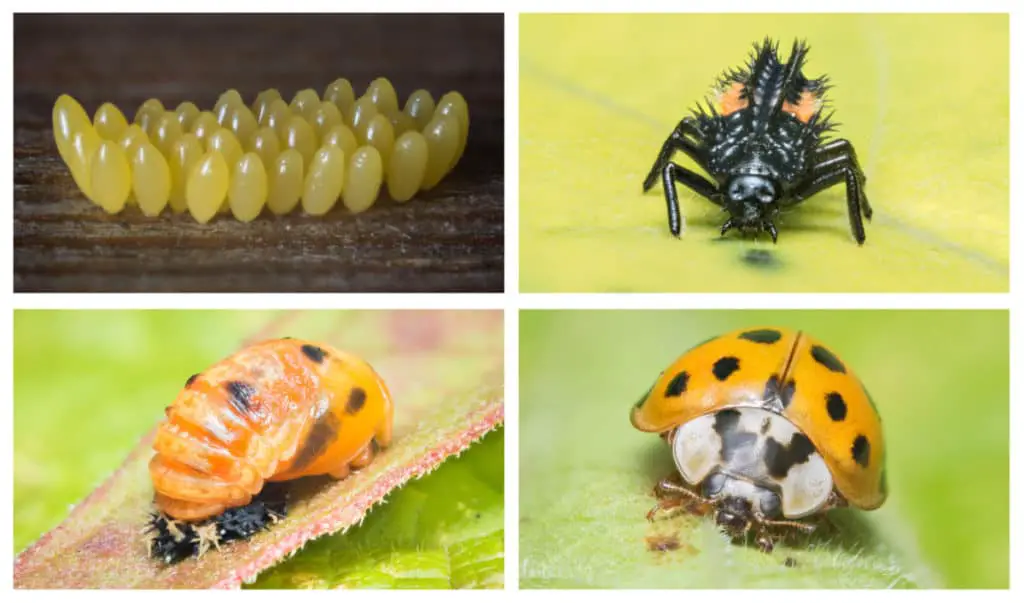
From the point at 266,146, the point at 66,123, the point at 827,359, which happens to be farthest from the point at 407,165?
the point at 827,359

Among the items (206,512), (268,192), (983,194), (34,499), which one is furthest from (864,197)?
(34,499)

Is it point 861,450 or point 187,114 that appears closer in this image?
point 861,450

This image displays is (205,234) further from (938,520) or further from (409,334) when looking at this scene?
(938,520)

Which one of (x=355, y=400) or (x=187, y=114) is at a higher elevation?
(x=187, y=114)

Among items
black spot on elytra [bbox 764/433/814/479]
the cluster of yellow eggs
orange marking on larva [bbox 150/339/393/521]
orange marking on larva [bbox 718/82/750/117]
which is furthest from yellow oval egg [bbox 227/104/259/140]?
black spot on elytra [bbox 764/433/814/479]

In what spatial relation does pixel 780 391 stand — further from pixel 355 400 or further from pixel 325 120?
pixel 325 120

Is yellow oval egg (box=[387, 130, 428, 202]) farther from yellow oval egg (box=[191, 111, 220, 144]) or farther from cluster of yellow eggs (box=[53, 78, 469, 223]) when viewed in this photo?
yellow oval egg (box=[191, 111, 220, 144])

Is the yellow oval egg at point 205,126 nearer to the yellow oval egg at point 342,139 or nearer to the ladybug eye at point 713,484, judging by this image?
the yellow oval egg at point 342,139
